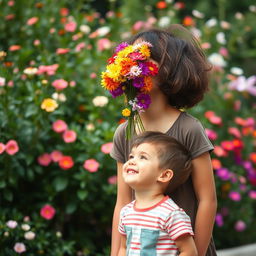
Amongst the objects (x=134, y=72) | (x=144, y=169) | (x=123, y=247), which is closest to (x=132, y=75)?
(x=134, y=72)

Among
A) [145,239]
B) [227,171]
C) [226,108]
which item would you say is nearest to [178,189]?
[145,239]

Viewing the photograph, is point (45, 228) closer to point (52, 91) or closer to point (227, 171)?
Result: point (52, 91)

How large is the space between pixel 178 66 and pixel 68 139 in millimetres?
1461

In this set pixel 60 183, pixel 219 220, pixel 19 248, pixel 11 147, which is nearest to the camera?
Answer: pixel 19 248

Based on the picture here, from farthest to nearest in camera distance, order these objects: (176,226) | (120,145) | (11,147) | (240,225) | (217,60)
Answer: (217,60), (240,225), (11,147), (120,145), (176,226)

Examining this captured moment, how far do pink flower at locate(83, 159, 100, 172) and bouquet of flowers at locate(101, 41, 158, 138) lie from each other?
131cm

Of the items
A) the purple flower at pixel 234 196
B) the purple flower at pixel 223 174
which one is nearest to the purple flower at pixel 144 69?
the purple flower at pixel 223 174

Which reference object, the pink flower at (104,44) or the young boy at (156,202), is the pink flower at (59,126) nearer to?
the pink flower at (104,44)

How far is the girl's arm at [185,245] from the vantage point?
1969 mm

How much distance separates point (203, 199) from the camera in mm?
2121

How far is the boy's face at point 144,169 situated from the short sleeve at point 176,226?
145mm

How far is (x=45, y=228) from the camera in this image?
3594 millimetres

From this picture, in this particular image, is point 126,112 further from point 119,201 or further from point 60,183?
point 60,183

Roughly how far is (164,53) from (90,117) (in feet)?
5.25
